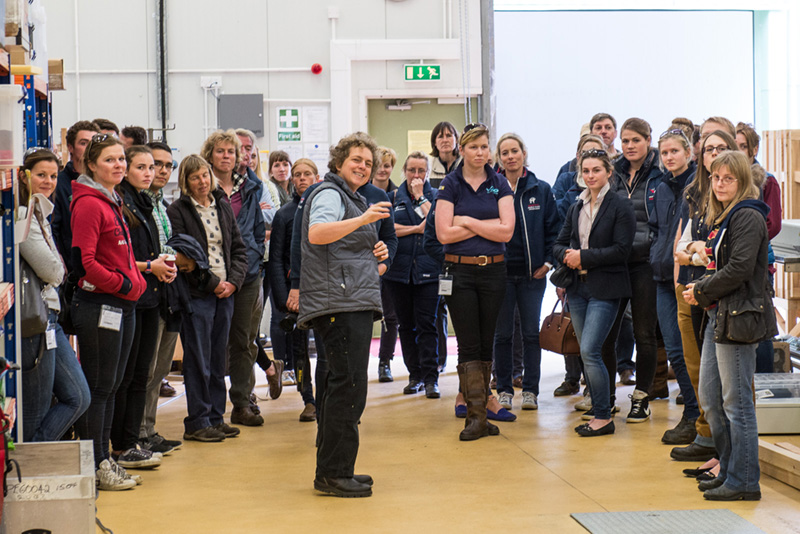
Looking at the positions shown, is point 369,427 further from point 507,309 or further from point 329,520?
point 329,520

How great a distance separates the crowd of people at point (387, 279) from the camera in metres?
3.46

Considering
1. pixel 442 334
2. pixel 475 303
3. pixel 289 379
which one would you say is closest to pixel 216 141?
pixel 475 303

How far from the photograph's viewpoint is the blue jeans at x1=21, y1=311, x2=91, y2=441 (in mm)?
3289

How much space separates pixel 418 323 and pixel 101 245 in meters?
2.55

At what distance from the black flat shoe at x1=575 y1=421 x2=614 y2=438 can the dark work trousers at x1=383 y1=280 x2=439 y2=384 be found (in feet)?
4.40

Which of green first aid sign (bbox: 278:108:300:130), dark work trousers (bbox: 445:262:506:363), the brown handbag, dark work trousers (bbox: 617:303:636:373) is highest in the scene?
green first aid sign (bbox: 278:108:300:130)

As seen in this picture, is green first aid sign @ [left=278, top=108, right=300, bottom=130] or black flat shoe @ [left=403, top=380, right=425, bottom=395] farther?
green first aid sign @ [left=278, top=108, right=300, bottom=130]

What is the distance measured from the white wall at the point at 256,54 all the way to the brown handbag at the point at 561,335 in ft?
10.9

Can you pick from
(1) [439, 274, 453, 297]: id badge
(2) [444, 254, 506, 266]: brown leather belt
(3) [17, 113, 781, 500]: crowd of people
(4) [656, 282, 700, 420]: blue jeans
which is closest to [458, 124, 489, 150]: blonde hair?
(3) [17, 113, 781, 500]: crowd of people

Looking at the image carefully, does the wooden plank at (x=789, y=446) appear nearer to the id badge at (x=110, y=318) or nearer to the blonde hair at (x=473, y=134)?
the blonde hair at (x=473, y=134)

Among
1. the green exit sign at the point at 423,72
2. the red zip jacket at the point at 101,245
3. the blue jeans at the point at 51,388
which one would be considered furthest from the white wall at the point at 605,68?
the blue jeans at the point at 51,388

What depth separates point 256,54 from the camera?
26.5 ft

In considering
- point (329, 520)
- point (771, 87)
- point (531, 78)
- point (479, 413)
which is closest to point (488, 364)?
point (479, 413)

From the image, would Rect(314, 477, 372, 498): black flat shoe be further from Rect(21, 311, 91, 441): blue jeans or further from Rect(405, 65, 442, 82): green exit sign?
Rect(405, 65, 442, 82): green exit sign
